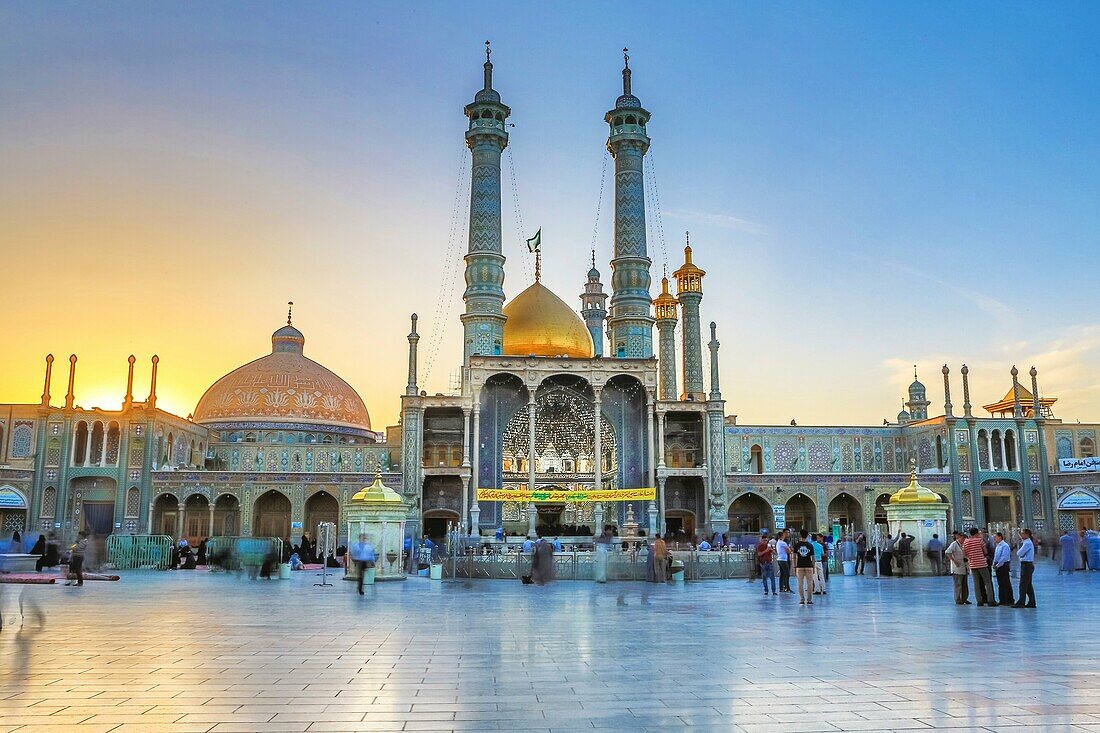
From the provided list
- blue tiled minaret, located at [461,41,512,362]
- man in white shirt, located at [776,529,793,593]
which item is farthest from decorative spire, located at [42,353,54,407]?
man in white shirt, located at [776,529,793,593]

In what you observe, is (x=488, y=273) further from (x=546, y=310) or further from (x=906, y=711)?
(x=906, y=711)

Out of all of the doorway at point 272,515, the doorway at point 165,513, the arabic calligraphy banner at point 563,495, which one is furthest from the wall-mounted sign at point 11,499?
the arabic calligraphy banner at point 563,495

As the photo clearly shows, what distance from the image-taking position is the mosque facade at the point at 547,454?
41.0 m

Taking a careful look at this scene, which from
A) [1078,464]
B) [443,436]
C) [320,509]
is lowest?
[320,509]

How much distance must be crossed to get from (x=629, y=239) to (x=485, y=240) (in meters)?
7.06

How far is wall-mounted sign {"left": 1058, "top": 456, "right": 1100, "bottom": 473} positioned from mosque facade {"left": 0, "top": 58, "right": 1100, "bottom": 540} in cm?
14

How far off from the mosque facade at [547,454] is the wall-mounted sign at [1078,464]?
0.14m

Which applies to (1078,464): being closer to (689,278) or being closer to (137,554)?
(689,278)

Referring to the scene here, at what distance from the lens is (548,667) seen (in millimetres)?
8055

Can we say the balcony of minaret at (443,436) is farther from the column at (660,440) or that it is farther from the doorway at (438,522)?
the column at (660,440)

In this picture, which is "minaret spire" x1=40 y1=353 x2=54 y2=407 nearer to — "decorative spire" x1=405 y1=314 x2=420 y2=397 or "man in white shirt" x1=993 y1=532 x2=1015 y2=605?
"decorative spire" x1=405 y1=314 x2=420 y2=397

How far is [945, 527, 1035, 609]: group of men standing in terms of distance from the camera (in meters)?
13.6

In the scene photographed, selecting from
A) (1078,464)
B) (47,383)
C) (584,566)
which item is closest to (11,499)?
(47,383)

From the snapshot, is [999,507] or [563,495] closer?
[563,495]
